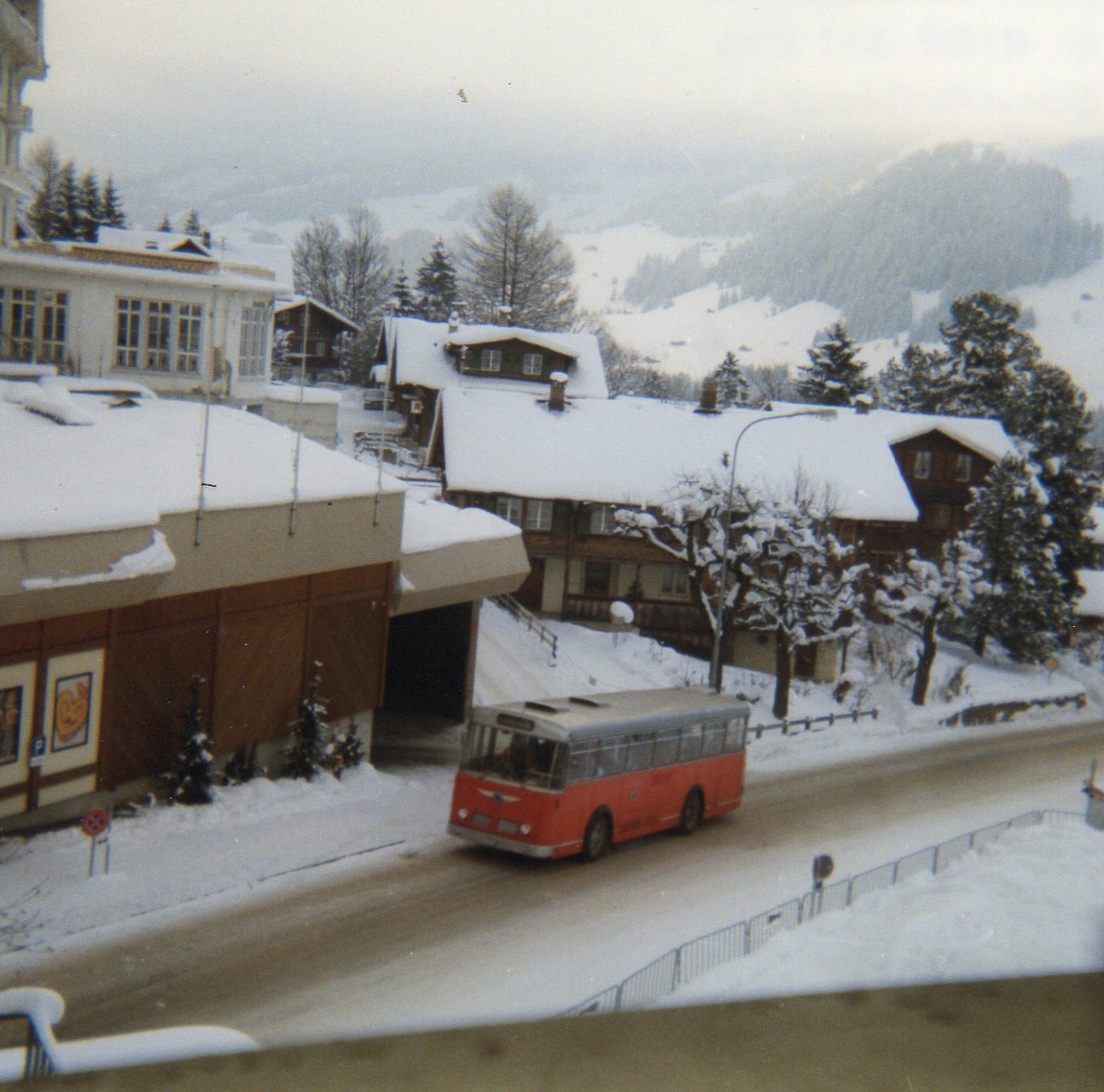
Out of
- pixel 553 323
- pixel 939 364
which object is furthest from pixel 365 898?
pixel 553 323

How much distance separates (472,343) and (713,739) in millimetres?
26383

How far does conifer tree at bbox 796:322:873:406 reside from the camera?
4325 cm

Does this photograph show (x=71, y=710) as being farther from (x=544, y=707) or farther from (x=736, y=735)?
(x=736, y=735)

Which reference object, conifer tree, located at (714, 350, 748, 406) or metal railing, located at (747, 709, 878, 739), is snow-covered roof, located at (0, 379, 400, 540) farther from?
conifer tree, located at (714, 350, 748, 406)

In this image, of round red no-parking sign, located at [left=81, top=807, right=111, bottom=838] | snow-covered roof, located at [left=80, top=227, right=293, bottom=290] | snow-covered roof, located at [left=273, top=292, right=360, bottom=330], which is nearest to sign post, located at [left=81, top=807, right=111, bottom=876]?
round red no-parking sign, located at [left=81, top=807, right=111, bottom=838]

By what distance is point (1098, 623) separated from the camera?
19875 mm

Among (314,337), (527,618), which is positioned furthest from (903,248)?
(314,337)

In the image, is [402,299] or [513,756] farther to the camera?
[402,299]

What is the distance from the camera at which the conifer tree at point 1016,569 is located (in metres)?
20.6

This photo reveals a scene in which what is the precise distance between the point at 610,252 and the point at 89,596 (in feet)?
72.5

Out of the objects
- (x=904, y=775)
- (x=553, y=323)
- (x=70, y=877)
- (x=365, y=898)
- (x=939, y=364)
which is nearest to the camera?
(x=70, y=877)

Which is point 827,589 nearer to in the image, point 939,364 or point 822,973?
point 939,364

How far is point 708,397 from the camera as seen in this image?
3203cm

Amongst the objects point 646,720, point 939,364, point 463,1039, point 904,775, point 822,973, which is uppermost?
point 939,364
